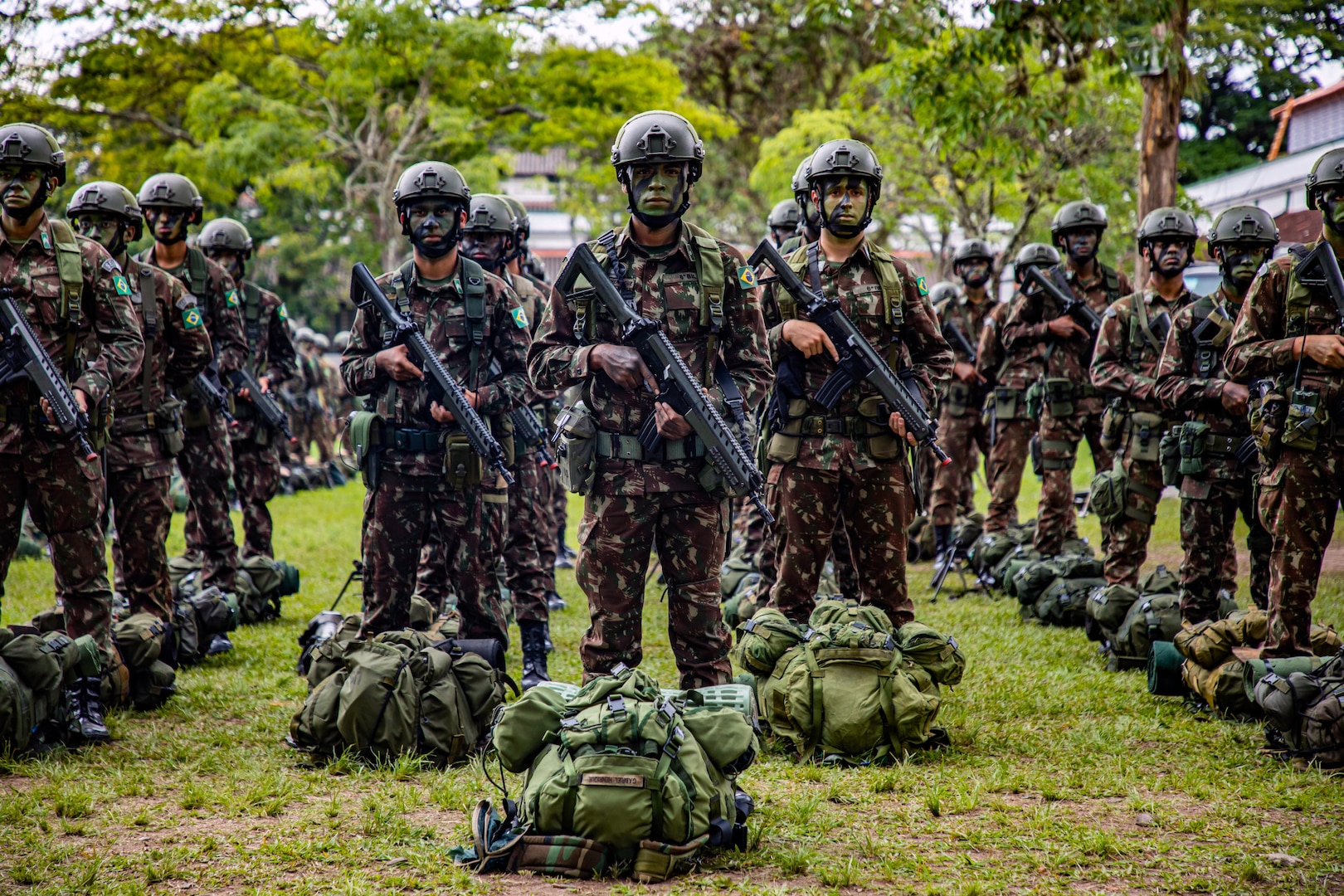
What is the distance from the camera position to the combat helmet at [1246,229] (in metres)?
6.81

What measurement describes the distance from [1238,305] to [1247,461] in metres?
0.94

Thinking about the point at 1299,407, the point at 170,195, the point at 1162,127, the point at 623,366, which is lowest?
the point at 1299,407

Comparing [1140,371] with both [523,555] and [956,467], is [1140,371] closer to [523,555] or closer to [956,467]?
[956,467]

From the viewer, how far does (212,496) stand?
27.1 ft

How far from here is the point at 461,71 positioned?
2230 cm

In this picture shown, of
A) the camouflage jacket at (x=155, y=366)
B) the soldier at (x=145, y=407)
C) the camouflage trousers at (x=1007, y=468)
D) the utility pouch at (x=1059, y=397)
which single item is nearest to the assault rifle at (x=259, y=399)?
the soldier at (x=145, y=407)

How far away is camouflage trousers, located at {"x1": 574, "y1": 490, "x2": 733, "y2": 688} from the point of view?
16.1 ft

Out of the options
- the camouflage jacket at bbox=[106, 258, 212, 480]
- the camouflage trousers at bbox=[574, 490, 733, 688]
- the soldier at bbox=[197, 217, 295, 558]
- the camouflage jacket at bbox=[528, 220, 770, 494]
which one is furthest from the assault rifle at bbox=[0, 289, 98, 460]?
the soldier at bbox=[197, 217, 295, 558]

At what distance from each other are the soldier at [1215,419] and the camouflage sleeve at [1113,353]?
2.48 ft

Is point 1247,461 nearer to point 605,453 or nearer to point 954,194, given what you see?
point 605,453

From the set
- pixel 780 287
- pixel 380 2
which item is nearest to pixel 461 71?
pixel 380 2

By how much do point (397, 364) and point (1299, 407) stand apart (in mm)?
4260

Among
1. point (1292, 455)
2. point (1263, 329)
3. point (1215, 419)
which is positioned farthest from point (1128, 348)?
point (1292, 455)

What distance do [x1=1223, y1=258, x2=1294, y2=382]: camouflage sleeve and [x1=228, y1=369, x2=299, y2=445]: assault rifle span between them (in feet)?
21.6
